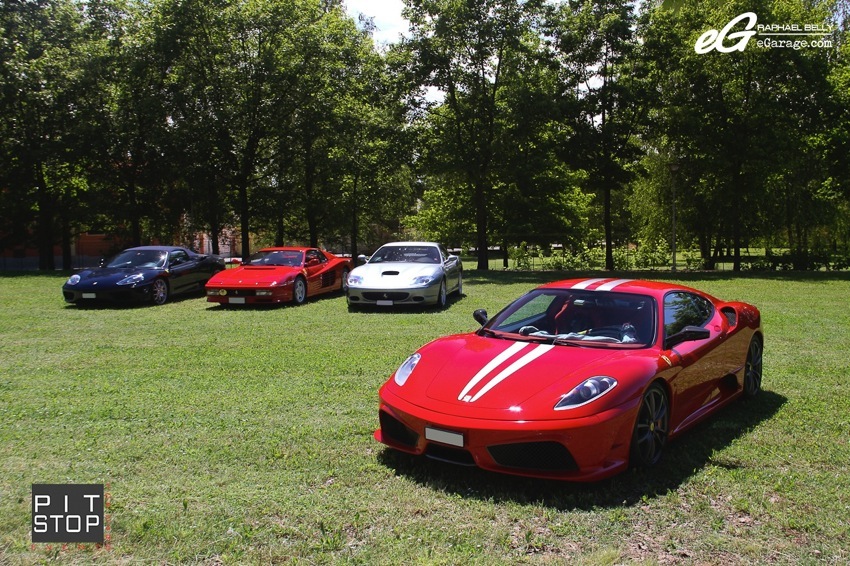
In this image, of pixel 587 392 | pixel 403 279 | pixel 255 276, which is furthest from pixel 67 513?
pixel 255 276

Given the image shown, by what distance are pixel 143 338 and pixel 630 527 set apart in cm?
845

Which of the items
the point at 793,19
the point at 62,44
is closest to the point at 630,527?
the point at 793,19

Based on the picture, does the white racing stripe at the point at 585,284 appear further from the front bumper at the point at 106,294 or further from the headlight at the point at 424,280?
the front bumper at the point at 106,294

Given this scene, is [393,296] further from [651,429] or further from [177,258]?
[651,429]

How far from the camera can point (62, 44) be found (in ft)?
93.6

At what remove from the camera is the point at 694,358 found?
4930 millimetres

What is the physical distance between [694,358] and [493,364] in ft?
5.47

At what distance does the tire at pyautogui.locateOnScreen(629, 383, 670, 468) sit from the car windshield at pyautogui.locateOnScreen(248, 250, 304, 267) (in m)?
11.5

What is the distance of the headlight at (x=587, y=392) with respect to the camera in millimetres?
3908

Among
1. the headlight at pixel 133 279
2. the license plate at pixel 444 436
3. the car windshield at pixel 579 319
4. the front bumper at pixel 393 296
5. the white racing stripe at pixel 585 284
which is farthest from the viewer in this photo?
the headlight at pixel 133 279

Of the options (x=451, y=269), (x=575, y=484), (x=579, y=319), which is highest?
(x=451, y=269)

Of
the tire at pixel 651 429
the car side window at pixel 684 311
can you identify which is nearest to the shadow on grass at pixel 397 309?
the car side window at pixel 684 311

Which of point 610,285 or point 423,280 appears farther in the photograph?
point 423,280

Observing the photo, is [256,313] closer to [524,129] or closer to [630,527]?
[630,527]
